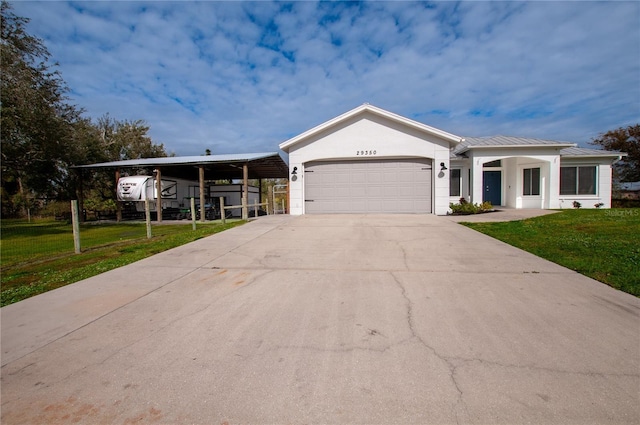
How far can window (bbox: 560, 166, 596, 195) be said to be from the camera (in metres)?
15.6

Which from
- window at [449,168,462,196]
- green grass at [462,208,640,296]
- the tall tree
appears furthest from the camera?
window at [449,168,462,196]

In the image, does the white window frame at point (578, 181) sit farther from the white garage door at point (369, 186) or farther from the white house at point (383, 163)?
the white garage door at point (369, 186)

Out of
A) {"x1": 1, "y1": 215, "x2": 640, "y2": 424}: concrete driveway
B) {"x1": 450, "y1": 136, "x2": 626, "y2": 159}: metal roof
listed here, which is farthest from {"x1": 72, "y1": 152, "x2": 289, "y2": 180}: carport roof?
{"x1": 1, "y1": 215, "x2": 640, "y2": 424}: concrete driveway

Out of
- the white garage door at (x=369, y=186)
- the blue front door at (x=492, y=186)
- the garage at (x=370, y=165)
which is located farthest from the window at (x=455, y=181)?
the white garage door at (x=369, y=186)

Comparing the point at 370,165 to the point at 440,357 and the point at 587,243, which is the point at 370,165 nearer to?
the point at 587,243

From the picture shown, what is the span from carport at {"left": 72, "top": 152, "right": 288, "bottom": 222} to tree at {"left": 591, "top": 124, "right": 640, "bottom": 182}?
25.3 metres

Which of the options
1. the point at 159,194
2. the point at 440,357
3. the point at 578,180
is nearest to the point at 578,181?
the point at 578,180

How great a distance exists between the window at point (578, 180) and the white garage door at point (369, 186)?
28.0 feet

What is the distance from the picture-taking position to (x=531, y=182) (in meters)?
15.5

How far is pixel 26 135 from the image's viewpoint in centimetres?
1369

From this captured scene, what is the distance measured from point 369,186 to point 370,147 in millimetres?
1709

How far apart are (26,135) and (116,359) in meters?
16.9

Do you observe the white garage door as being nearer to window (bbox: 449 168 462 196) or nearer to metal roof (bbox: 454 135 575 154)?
metal roof (bbox: 454 135 575 154)

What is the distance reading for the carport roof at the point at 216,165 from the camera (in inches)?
635
